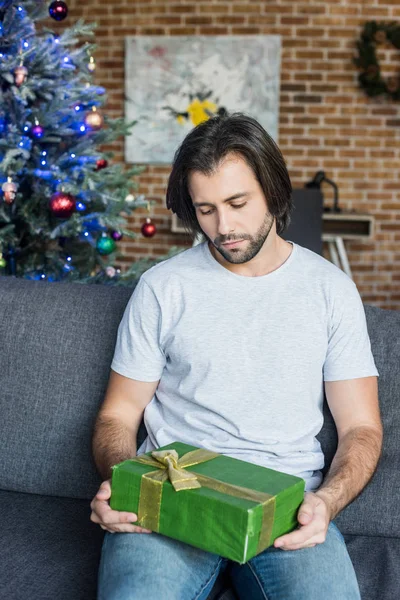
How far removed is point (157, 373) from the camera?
1504mm

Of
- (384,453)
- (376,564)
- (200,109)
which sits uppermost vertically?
(200,109)

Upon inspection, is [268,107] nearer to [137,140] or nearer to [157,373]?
[137,140]

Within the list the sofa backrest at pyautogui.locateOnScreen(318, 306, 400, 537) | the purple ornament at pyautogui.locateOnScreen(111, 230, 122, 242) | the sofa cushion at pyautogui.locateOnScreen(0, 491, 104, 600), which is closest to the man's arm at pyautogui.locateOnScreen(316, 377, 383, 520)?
the sofa backrest at pyautogui.locateOnScreen(318, 306, 400, 537)

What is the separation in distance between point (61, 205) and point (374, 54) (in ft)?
9.85

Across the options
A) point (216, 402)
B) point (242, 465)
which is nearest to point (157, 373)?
point (216, 402)

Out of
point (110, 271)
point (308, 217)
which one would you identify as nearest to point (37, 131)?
point (110, 271)

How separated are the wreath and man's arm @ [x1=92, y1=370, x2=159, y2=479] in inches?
143

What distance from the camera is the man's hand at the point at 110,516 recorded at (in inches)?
47.4

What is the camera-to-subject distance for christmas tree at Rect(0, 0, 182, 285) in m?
2.34

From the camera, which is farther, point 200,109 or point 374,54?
point 200,109

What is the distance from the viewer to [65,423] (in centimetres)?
167

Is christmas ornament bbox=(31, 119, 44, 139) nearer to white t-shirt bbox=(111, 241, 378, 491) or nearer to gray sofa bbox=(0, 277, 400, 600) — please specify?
gray sofa bbox=(0, 277, 400, 600)

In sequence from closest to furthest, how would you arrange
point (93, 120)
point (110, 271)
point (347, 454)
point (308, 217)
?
1. point (347, 454)
2. point (93, 120)
3. point (110, 271)
4. point (308, 217)

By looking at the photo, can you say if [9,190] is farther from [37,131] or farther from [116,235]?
[116,235]
